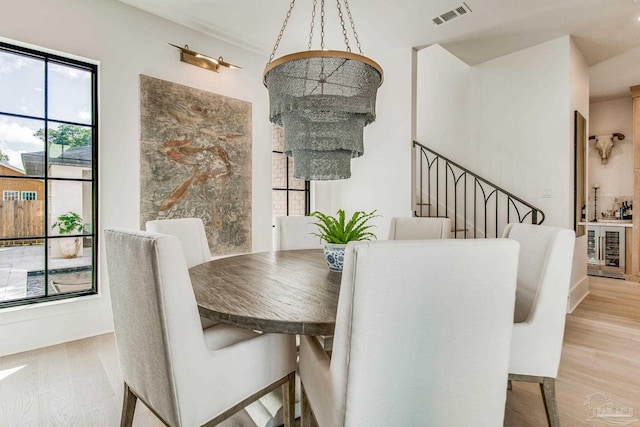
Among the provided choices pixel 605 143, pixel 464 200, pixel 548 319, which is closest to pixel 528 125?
pixel 464 200

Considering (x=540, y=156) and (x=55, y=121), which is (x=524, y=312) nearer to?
(x=540, y=156)

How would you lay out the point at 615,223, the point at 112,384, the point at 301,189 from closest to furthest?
the point at 112,384 → the point at 301,189 → the point at 615,223

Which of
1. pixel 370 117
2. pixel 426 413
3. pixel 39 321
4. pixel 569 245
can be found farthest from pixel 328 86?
pixel 39 321

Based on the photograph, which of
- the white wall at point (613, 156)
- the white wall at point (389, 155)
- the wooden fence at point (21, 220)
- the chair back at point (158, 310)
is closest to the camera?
the chair back at point (158, 310)

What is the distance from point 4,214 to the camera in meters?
2.43

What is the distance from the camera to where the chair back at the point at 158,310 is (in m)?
0.97

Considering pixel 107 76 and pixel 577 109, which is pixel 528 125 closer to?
pixel 577 109

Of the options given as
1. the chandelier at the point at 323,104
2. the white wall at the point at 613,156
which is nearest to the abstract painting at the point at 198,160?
the chandelier at the point at 323,104

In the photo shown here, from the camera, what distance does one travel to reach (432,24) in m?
3.20

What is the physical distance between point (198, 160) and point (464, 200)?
323 centimetres

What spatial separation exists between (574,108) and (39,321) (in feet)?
17.2

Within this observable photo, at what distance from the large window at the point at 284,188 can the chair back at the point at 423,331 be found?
3.27 m

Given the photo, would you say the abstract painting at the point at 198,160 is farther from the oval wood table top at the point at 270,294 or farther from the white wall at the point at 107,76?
the oval wood table top at the point at 270,294

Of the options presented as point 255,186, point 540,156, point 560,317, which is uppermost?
point 540,156
